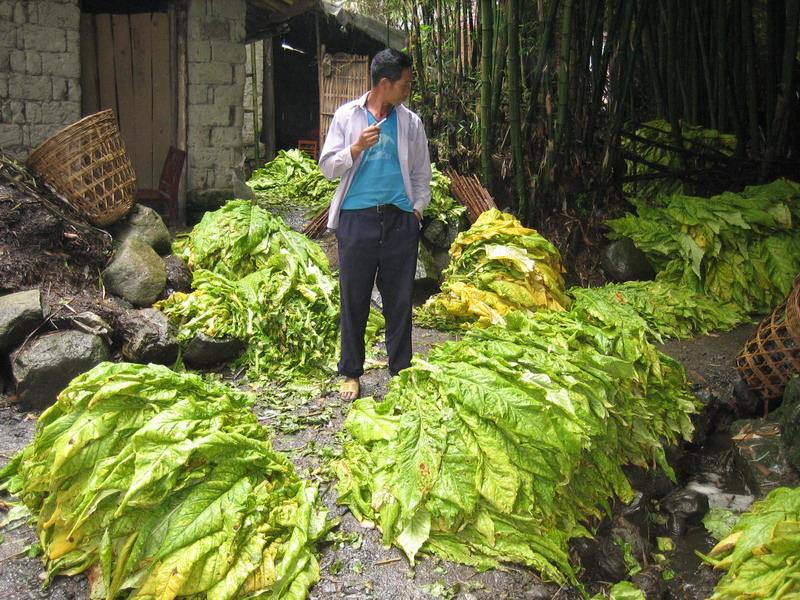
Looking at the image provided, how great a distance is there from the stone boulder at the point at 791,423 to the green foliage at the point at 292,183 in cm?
616

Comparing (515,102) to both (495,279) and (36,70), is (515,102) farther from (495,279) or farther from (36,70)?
(36,70)

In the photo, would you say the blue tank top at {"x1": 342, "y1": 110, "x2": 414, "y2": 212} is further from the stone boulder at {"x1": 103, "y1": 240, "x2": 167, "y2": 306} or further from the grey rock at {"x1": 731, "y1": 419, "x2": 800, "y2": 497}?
the grey rock at {"x1": 731, "y1": 419, "x2": 800, "y2": 497}

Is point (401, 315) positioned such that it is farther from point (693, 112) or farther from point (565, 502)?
point (693, 112)

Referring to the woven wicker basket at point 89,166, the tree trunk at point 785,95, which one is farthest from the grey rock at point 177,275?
the tree trunk at point 785,95

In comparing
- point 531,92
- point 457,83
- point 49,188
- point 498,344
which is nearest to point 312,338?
point 498,344

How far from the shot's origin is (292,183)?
1109 cm

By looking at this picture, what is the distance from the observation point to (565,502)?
3.35m

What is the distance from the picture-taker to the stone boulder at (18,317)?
444cm

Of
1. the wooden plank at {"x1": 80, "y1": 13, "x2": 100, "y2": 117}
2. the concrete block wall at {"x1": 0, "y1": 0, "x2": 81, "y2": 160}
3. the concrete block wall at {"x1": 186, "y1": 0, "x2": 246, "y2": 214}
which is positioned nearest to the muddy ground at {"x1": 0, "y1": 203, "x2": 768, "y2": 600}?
the concrete block wall at {"x1": 0, "y1": 0, "x2": 81, "y2": 160}

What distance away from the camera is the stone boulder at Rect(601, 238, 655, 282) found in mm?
6820

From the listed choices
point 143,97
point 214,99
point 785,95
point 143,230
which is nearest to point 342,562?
point 143,230

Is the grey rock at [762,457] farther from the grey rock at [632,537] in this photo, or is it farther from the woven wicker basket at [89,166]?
the woven wicker basket at [89,166]

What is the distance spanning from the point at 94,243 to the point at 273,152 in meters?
8.44

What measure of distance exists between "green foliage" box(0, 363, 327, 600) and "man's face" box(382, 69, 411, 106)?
Answer: 1.83m
